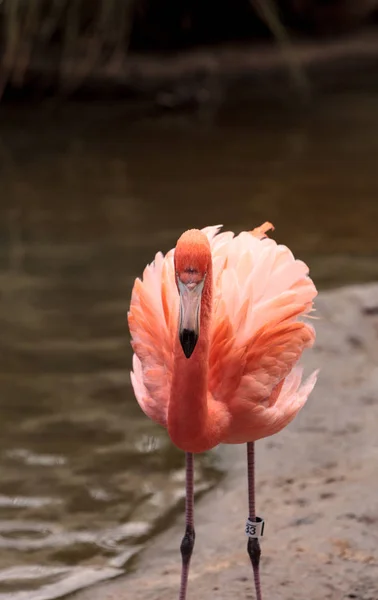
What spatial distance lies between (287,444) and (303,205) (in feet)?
12.2

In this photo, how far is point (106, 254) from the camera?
6.62m

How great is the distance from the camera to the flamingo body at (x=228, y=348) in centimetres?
274

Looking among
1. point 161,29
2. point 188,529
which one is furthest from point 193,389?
point 161,29

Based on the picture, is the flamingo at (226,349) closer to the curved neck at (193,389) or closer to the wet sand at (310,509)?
the curved neck at (193,389)

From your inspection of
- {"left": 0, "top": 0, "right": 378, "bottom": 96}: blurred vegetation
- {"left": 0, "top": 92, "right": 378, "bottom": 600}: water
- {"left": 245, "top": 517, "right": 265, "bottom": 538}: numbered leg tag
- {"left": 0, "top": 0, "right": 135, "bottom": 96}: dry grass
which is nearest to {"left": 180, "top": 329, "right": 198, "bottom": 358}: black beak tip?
{"left": 245, "top": 517, "right": 265, "bottom": 538}: numbered leg tag

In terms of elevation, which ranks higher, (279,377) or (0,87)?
(0,87)

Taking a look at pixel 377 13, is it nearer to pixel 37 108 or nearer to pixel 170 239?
pixel 37 108

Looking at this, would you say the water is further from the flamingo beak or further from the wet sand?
the flamingo beak

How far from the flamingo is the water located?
86 cm

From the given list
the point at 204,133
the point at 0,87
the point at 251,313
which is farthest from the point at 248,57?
the point at 251,313

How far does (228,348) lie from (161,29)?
9180 millimetres

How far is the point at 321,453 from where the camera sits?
4.07 m

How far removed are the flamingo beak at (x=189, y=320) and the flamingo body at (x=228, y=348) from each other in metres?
0.15

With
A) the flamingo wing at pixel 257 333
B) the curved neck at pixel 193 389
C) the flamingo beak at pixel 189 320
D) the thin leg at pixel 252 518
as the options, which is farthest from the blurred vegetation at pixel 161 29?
the flamingo beak at pixel 189 320
